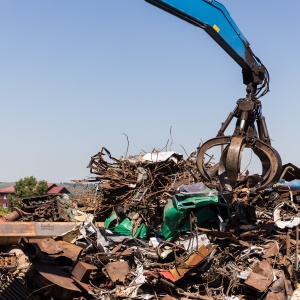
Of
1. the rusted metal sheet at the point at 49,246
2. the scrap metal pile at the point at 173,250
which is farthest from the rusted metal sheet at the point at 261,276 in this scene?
the rusted metal sheet at the point at 49,246

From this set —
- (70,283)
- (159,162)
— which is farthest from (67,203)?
(70,283)

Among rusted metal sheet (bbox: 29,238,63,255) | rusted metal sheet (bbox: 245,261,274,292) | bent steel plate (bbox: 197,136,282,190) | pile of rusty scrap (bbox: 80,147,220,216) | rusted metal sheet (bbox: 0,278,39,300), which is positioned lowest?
rusted metal sheet (bbox: 0,278,39,300)

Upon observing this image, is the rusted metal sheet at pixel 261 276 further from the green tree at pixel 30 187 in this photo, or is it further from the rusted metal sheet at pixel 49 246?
the green tree at pixel 30 187

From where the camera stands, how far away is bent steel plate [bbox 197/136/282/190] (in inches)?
281

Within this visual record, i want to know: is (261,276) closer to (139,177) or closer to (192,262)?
(192,262)

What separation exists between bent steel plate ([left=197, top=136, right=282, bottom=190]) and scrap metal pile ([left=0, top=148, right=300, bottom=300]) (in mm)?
1313

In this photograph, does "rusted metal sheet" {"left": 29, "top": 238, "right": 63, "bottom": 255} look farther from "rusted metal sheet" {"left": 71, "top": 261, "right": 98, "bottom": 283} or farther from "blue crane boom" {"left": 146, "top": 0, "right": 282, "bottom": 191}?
"blue crane boom" {"left": 146, "top": 0, "right": 282, "bottom": 191}

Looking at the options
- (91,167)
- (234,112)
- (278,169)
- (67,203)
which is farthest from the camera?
(91,167)

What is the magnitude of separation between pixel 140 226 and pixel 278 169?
4.93 metres

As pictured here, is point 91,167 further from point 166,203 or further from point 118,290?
point 118,290

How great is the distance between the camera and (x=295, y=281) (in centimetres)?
933

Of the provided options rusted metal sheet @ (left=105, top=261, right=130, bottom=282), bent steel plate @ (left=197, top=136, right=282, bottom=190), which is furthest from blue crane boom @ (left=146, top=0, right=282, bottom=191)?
rusted metal sheet @ (left=105, top=261, right=130, bottom=282)

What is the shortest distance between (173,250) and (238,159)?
130 inches

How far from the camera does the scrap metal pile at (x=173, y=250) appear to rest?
9.18 m
